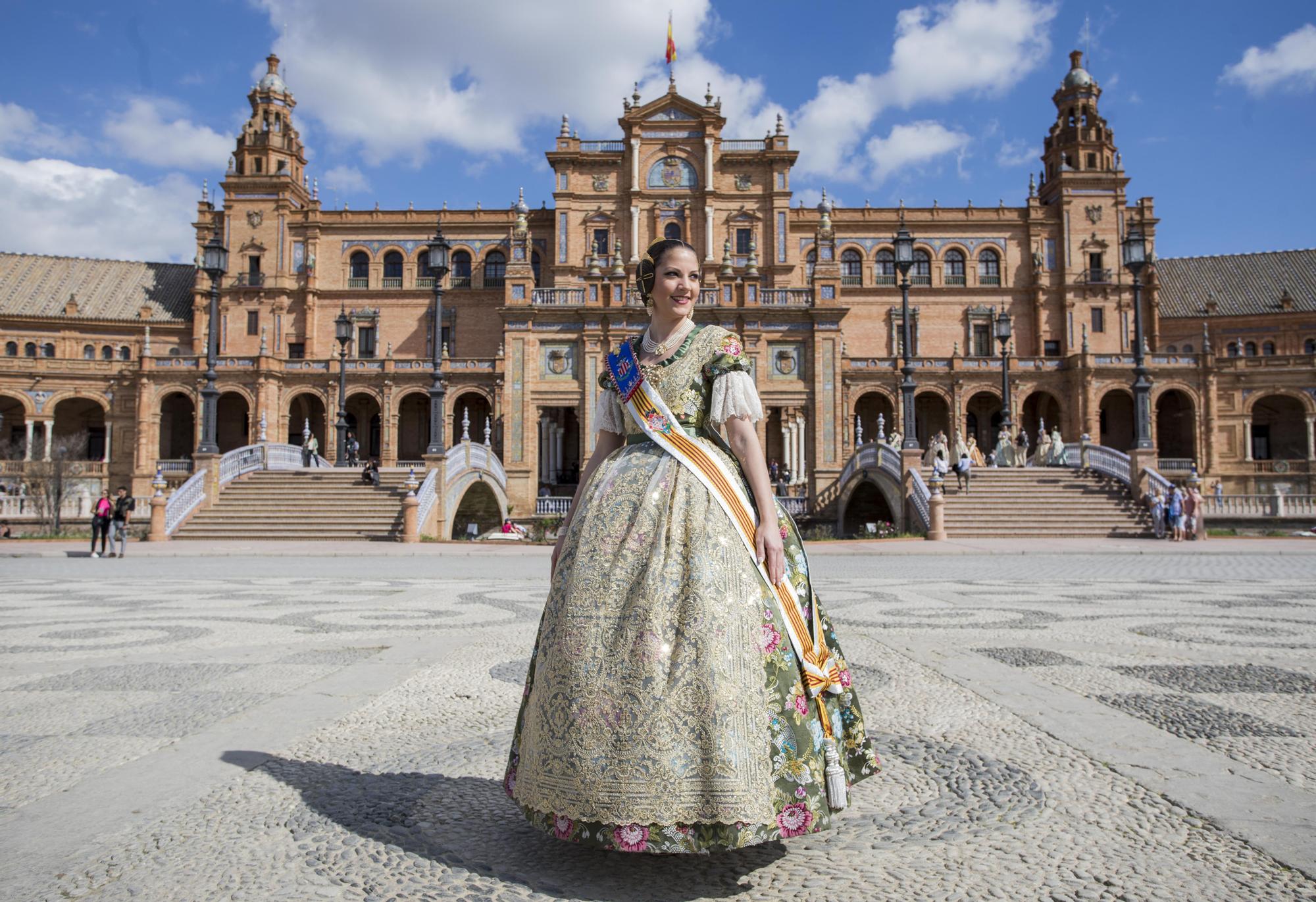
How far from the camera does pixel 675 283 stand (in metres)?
3.22

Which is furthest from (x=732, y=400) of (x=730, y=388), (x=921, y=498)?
(x=921, y=498)

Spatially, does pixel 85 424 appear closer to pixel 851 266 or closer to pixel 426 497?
pixel 426 497

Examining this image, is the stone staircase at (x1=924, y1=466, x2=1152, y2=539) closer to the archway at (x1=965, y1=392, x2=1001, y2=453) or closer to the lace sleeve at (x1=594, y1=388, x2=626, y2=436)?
the archway at (x1=965, y1=392, x2=1001, y2=453)

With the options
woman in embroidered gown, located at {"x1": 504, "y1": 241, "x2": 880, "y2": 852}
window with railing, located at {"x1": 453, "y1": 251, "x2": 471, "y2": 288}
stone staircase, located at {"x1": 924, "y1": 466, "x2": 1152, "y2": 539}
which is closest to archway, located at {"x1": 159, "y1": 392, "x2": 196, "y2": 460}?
window with railing, located at {"x1": 453, "y1": 251, "x2": 471, "y2": 288}

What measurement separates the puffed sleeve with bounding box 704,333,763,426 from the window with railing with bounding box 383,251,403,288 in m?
49.1

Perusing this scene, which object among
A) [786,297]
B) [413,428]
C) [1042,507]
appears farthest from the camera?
[413,428]

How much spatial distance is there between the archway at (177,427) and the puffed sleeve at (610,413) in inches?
1860

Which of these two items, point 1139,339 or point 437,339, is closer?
point 1139,339

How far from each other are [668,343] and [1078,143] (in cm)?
5459

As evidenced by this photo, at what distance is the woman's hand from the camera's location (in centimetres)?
288

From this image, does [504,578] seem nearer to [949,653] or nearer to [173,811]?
[949,653]

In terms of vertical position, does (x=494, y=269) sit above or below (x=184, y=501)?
above

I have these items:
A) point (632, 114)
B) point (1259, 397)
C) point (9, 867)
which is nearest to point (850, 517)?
point (632, 114)

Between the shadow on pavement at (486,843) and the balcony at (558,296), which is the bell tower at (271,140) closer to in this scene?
the balcony at (558,296)
